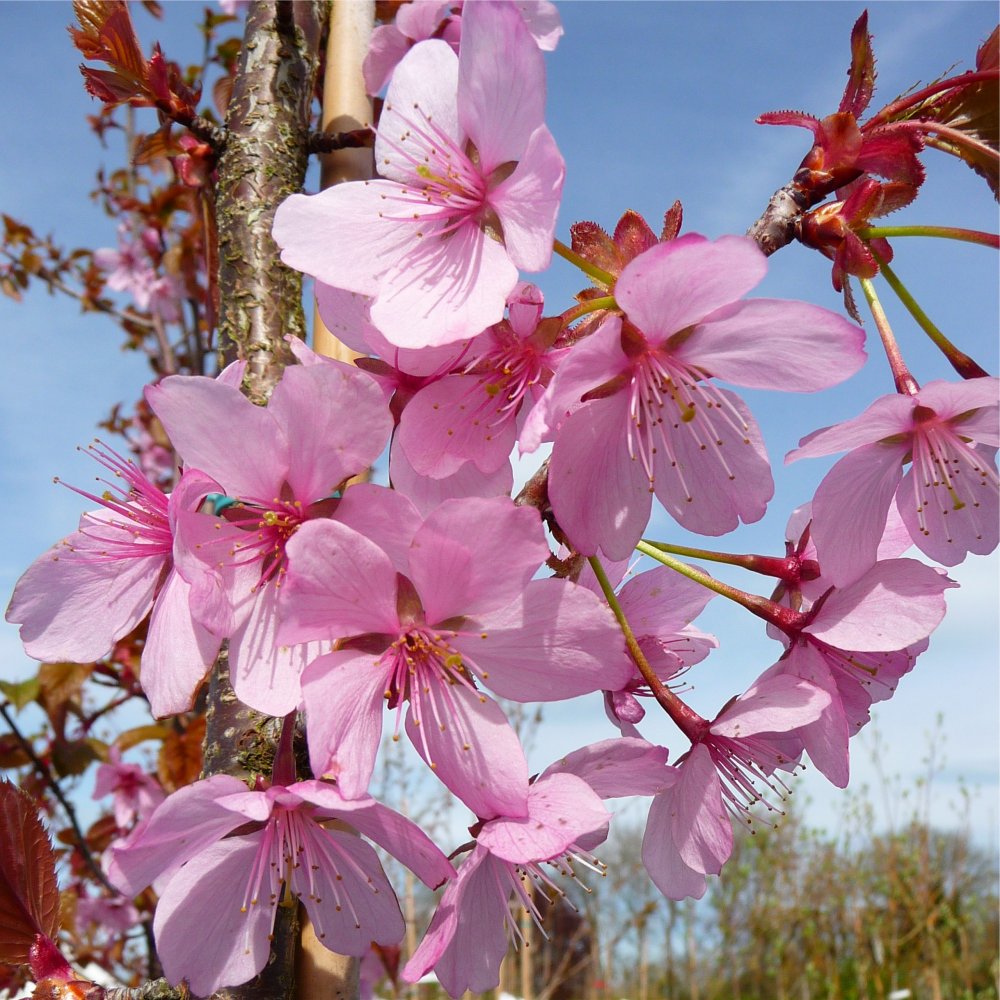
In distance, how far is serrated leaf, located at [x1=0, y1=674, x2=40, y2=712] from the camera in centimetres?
193

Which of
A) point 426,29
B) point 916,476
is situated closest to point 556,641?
point 916,476

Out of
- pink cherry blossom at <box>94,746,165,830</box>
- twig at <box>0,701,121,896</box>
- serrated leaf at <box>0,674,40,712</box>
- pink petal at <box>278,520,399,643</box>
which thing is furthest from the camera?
pink cherry blossom at <box>94,746,165,830</box>

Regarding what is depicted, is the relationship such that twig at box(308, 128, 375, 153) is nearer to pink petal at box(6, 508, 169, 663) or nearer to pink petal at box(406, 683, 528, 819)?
pink petal at box(6, 508, 169, 663)

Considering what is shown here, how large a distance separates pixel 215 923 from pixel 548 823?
0.91 feet

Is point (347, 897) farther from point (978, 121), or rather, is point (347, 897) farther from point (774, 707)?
point (978, 121)

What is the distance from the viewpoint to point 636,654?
2.35ft

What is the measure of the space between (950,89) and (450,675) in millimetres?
645

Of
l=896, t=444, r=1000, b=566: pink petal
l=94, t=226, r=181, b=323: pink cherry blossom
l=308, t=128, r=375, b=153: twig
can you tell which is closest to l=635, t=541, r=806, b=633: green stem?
l=896, t=444, r=1000, b=566: pink petal

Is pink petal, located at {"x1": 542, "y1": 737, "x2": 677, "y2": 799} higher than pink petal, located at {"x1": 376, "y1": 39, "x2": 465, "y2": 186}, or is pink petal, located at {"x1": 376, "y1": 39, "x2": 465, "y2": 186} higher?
pink petal, located at {"x1": 376, "y1": 39, "x2": 465, "y2": 186}

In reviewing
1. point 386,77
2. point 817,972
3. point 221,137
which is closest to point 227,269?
point 221,137

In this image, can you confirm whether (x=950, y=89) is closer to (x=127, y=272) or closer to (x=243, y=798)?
(x=243, y=798)

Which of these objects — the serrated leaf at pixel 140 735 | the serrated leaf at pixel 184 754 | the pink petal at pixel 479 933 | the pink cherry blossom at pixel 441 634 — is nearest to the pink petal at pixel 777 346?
the pink cherry blossom at pixel 441 634

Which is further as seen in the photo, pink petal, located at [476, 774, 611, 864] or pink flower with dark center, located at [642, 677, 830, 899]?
pink flower with dark center, located at [642, 677, 830, 899]

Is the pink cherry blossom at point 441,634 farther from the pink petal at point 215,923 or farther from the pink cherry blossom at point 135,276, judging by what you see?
the pink cherry blossom at point 135,276
